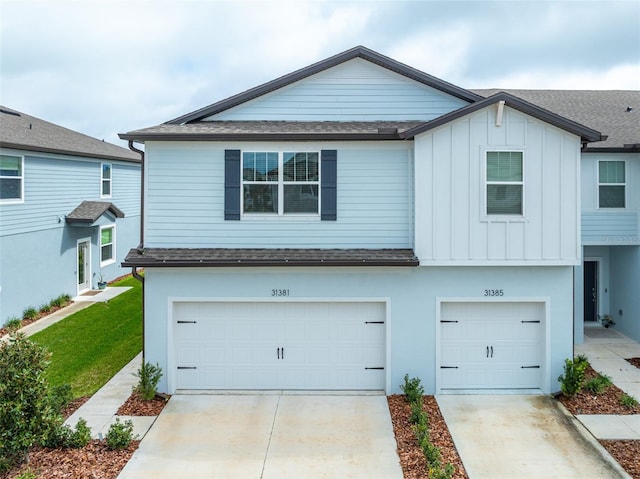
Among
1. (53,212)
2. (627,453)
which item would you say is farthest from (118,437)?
(53,212)

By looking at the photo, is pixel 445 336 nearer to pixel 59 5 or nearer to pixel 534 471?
pixel 534 471

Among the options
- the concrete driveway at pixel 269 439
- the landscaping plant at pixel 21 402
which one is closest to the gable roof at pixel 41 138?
the landscaping plant at pixel 21 402

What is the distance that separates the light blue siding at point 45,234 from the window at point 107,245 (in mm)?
426

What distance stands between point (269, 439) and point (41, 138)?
14989mm

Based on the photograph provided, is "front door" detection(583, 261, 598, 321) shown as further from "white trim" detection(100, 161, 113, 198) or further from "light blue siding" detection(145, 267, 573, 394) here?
"white trim" detection(100, 161, 113, 198)

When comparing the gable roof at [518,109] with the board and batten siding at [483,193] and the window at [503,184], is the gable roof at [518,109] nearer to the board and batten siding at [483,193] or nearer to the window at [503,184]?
the board and batten siding at [483,193]

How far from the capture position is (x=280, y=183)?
10086 millimetres

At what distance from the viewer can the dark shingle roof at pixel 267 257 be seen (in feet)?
31.5

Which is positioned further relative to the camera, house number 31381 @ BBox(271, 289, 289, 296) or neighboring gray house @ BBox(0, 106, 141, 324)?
neighboring gray house @ BBox(0, 106, 141, 324)

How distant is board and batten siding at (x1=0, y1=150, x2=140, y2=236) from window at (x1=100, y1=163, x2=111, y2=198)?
278 millimetres

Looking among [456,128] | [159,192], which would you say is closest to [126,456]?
[159,192]

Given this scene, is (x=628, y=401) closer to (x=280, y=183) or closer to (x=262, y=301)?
(x=262, y=301)

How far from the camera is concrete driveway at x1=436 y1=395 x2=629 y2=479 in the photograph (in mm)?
7195

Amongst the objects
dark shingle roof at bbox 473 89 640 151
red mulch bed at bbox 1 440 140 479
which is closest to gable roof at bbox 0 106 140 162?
red mulch bed at bbox 1 440 140 479
